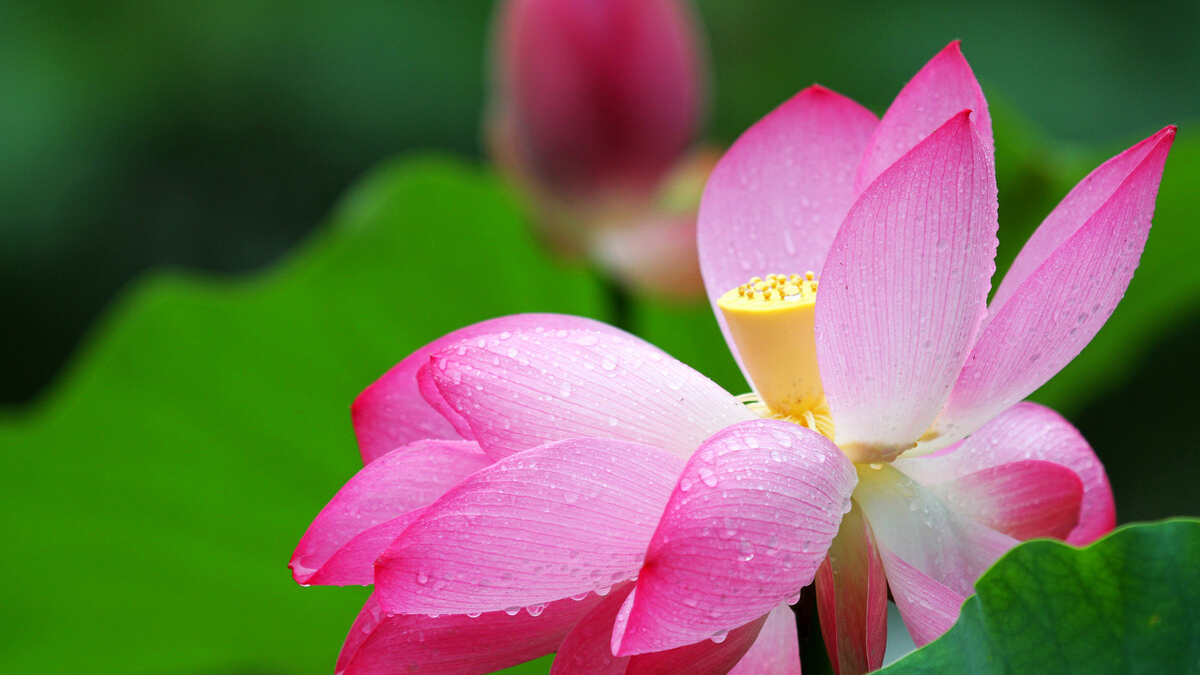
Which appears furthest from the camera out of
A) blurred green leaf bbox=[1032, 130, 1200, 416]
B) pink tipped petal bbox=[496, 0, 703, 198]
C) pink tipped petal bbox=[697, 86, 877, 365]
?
blurred green leaf bbox=[1032, 130, 1200, 416]

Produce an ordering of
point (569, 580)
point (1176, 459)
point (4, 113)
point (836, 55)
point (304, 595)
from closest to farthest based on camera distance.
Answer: point (569, 580) → point (304, 595) → point (1176, 459) → point (4, 113) → point (836, 55)

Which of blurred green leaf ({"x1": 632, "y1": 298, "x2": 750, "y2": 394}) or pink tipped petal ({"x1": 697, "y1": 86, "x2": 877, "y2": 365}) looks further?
blurred green leaf ({"x1": 632, "y1": 298, "x2": 750, "y2": 394})

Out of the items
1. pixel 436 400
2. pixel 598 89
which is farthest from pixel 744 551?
pixel 598 89

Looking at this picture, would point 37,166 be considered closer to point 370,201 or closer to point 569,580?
point 370,201

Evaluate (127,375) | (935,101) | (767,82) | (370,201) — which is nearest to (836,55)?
(767,82)

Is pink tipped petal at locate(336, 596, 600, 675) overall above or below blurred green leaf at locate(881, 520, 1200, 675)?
below

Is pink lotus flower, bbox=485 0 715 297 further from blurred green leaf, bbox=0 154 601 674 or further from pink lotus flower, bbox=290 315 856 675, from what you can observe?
pink lotus flower, bbox=290 315 856 675

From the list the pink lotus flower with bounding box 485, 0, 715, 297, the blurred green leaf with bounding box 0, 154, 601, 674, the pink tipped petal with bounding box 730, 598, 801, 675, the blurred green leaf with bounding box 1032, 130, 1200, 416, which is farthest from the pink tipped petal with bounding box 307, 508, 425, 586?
the blurred green leaf with bounding box 1032, 130, 1200, 416

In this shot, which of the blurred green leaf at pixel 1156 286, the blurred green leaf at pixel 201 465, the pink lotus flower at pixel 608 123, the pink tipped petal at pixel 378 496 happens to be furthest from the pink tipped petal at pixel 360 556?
the blurred green leaf at pixel 1156 286
